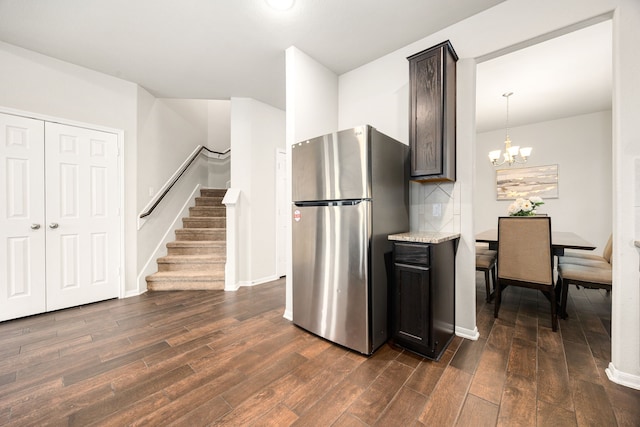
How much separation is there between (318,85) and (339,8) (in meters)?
0.81

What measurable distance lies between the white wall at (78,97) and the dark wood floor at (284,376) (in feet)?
4.55

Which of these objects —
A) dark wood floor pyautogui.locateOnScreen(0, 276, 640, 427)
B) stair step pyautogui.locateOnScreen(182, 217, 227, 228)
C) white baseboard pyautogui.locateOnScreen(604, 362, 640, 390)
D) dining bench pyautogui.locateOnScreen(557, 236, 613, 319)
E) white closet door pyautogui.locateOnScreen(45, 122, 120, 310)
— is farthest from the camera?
stair step pyautogui.locateOnScreen(182, 217, 227, 228)

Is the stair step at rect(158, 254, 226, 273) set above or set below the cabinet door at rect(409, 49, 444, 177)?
below

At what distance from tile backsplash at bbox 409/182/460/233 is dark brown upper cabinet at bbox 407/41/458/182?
0.17 meters

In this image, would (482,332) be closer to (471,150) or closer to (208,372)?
(471,150)

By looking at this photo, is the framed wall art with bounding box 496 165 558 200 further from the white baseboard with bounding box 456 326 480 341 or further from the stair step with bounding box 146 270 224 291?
the stair step with bounding box 146 270 224 291

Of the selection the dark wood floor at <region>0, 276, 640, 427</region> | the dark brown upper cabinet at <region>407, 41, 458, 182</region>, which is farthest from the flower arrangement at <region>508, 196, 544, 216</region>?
the dark brown upper cabinet at <region>407, 41, 458, 182</region>

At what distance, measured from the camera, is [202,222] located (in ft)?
14.4

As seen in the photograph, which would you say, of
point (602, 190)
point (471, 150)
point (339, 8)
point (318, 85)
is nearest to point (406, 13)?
point (339, 8)

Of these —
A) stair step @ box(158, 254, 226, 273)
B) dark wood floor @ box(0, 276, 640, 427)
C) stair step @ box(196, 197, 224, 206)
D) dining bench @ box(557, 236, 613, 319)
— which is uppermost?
stair step @ box(196, 197, 224, 206)

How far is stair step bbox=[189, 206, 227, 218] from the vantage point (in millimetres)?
4645

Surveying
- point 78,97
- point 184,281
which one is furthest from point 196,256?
point 78,97

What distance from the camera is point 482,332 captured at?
7.23 feet

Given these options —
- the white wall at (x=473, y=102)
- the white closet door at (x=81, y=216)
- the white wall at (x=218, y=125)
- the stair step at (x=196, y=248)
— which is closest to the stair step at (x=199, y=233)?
the stair step at (x=196, y=248)
